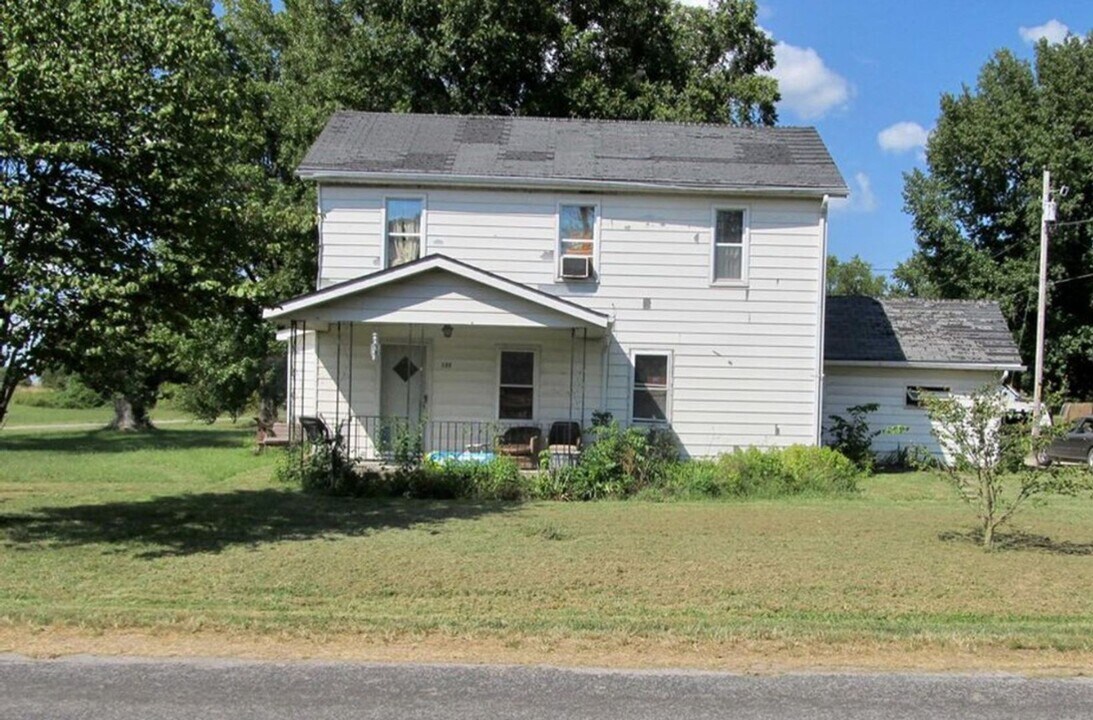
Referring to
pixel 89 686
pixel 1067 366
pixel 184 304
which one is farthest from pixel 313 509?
pixel 1067 366

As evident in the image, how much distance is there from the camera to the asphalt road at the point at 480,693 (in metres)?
4.99

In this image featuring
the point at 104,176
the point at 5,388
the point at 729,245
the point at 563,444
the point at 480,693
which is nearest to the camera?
the point at 480,693

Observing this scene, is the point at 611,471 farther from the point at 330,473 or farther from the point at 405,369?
the point at 405,369

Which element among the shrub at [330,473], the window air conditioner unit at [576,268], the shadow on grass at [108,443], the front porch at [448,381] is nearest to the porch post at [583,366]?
the front porch at [448,381]

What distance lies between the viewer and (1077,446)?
2350 cm

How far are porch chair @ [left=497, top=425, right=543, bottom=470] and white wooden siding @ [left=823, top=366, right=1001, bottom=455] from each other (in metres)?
7.04

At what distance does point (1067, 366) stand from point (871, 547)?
33597 millimetres

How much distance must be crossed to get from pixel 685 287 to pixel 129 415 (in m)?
25.8

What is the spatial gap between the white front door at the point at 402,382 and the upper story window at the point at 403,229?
5.52 feet

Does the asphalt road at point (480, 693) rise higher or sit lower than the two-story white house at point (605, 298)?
lower

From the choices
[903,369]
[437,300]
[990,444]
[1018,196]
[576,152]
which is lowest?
[990,444]

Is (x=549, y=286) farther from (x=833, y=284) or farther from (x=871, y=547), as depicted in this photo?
(x=833, y=284)

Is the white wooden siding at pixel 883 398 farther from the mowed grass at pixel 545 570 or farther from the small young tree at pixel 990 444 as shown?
the small young tree at pixel 990 444

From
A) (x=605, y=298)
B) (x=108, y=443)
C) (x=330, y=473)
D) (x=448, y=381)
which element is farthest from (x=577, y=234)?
(x=108, y=443)
